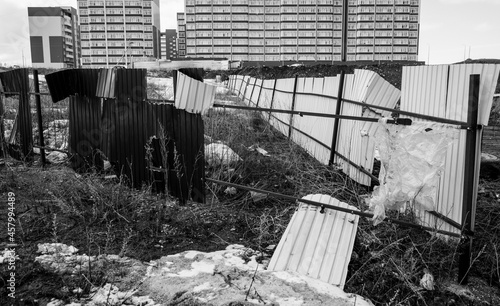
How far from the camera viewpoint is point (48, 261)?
10.9 feet

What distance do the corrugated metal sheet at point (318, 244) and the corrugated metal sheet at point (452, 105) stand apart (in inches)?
29.3

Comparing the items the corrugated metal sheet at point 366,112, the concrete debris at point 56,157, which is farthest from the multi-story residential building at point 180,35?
the corrugated metal sheet at point 366,112

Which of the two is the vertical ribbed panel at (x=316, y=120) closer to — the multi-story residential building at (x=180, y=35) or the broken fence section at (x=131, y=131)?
the broken fence section at (x=131, y=131)

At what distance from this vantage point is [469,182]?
117 inches

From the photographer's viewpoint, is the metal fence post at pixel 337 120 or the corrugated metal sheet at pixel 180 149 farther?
the metal fence post at pixel 337 120

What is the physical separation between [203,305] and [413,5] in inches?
4138

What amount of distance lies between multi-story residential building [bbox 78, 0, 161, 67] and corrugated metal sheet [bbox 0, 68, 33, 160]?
91.1 m

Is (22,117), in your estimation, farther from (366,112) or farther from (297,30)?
(297,30)

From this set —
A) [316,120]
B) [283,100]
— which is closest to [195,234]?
[316,120]

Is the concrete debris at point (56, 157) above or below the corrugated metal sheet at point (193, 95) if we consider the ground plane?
below

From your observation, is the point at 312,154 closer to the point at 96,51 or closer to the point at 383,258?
the point at 383,258

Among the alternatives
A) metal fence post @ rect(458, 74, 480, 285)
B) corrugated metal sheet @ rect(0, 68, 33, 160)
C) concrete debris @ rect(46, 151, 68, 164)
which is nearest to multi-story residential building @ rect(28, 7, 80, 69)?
corrugated metal sheet @ rect(0, 68, 33, 160)

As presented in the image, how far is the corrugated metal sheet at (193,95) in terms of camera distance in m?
4.29

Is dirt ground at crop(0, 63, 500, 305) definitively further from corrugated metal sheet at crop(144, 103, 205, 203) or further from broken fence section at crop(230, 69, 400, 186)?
broken fence section at crop(230, 69, 400, 186)
